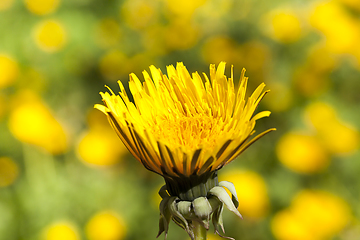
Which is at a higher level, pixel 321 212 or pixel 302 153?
pixel 302 153

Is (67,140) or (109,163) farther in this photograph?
(67,140)

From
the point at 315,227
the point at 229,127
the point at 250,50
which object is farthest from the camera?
the point at 250,50

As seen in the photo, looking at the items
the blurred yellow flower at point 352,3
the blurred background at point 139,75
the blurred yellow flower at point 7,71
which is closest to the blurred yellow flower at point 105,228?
the blurred background at point 139,75

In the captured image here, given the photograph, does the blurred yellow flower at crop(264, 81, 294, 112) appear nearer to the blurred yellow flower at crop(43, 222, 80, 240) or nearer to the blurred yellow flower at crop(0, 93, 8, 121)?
the blurred yellow flower at crop(43, 222, 80, 240)

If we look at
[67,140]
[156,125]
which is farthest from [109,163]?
[156,125]

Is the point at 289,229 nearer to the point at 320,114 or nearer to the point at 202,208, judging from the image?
the point at 320,114

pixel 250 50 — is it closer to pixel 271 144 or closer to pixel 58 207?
pixel 271 144

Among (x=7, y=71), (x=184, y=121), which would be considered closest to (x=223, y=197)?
(x=184, y=121)
